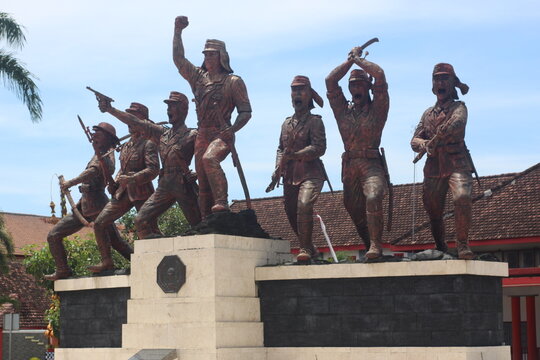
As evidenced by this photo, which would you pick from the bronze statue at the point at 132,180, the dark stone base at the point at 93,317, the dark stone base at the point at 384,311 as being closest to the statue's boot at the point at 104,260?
the bronze statue at the point at 132,180

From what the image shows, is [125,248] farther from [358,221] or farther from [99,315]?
[358,221]

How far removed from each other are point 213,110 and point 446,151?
3375 mm

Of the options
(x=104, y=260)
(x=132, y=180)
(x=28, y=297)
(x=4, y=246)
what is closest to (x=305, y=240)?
(x=132, y=180)

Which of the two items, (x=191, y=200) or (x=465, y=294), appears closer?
(x=465, y=294)

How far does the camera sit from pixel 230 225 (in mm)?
15531

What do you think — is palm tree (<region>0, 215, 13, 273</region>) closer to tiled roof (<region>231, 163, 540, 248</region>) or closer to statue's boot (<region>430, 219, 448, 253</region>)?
tiled roof (<region>231, 163, 540, 248</region>)

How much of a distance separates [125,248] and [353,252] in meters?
15.5

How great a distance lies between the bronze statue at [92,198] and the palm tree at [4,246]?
1621 centimetres

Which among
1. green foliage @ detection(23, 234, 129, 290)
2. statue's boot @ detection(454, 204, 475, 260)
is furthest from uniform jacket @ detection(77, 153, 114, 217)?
green foliage @ detection(23, 234, 129, 290)

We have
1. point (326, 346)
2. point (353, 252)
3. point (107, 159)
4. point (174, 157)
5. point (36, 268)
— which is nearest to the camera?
point (326, 346)

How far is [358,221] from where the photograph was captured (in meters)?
15.6

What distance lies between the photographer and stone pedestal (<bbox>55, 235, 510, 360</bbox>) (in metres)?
14.3

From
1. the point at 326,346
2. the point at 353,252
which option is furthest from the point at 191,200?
the point at 353,252

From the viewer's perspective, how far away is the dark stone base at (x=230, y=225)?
15305 millimetres
